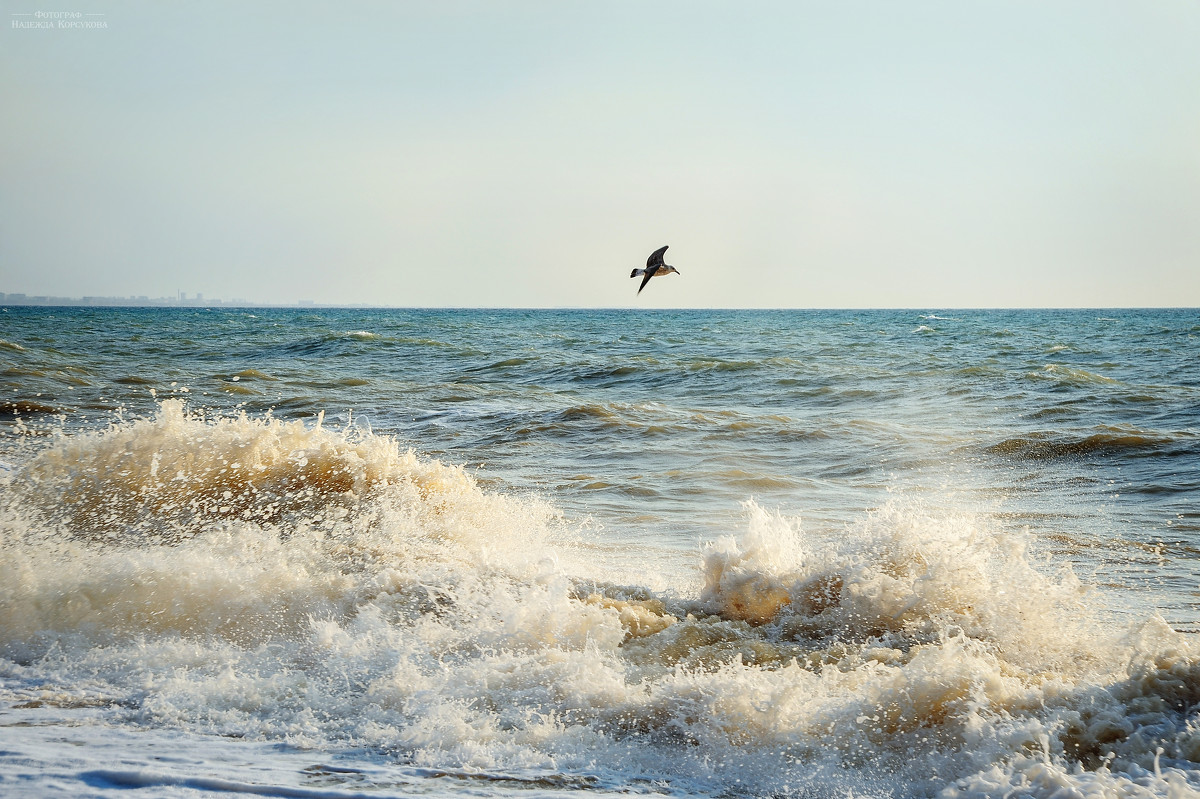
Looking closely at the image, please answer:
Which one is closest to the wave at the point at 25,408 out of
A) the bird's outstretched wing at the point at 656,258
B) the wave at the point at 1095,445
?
the bird's outstretched wing at the point at 656,258

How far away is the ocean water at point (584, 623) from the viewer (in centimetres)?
294

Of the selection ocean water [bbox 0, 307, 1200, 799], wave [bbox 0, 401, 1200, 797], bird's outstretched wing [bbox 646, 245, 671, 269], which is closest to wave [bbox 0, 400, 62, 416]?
ocean water [bbox 0, 307, 1200, 799]

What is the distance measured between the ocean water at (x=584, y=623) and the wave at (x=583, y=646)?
16 mm

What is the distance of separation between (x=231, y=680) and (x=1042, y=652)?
145 inches

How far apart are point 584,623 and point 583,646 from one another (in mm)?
138

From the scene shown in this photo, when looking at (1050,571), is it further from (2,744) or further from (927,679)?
(2,744)

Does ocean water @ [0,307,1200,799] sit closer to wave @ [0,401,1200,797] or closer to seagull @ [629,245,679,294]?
wave @ [0,401,1200,797]

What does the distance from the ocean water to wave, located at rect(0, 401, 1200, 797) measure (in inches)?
0.6

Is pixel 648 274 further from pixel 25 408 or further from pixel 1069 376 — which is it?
pixel 1069 376

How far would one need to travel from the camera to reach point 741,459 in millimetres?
9391

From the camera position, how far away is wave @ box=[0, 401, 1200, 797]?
2.98 meters

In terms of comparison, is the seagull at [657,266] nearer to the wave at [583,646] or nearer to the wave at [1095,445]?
the wave at [583,646]

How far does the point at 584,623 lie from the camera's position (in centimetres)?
403

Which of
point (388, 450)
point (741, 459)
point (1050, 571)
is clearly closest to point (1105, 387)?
point (741, 459)
